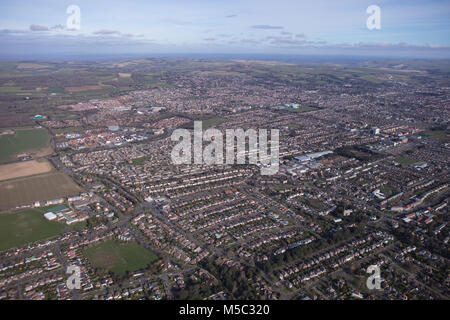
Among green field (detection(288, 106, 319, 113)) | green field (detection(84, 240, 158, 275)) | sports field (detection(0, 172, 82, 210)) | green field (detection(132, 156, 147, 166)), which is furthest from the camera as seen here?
green field (detection(288, 106, 319, 113))

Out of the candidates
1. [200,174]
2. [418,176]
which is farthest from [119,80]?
[418,176]

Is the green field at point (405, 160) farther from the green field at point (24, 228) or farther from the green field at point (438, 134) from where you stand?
the green field at point (24, 228)

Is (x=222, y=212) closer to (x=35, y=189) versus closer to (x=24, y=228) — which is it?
(x=24, y=228)

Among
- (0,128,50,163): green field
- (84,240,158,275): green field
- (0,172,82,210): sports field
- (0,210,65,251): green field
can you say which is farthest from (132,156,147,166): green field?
(84,240,158,275): green field

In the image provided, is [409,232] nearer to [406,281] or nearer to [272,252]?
[406,281]

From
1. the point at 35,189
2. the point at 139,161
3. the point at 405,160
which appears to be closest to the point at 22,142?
the point at 35,189

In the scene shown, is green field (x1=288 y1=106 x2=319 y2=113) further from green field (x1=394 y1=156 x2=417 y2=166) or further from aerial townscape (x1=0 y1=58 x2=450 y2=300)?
green field (x1=394 y1=156 x2=417 y2=166)
